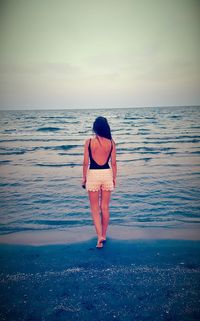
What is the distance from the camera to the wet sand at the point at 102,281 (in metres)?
2.39

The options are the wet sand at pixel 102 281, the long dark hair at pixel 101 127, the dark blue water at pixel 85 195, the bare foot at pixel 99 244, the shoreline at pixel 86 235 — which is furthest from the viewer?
the dark blue water at pixel 85 195

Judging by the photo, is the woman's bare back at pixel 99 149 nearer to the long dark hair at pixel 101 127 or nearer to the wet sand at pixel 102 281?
the long dark hair at pixel 101 127

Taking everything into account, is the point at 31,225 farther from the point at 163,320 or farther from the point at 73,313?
the point at 163,320

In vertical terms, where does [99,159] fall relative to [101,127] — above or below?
below

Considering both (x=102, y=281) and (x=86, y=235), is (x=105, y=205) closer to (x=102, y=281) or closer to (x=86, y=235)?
(x=86, y=235)

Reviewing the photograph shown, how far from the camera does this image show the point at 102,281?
283 centimetres

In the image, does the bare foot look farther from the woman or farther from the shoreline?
the shoreline

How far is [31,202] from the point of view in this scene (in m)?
5.90

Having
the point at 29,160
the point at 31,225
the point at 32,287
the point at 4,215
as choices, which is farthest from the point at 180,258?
the point at 29,160

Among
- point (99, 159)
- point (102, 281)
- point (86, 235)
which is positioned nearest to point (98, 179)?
point (99, 159)

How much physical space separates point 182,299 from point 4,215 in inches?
158

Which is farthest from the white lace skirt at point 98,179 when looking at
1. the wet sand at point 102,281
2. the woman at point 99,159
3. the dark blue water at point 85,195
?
the dark blue water at point 85,195

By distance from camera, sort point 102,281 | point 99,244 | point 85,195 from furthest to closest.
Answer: point 85,195
point 99,244
point 102,281

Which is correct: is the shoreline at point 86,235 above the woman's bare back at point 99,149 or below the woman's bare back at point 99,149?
below
